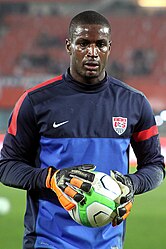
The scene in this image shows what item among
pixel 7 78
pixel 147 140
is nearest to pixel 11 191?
pixel 147 140

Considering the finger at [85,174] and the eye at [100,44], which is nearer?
the finger at [85,174]

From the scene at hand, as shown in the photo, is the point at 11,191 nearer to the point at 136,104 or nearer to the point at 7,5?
the point at 136,104

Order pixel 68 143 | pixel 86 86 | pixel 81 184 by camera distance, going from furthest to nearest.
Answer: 1. pixel 86 86
2. pixel 68 143
3. pixel 81 184

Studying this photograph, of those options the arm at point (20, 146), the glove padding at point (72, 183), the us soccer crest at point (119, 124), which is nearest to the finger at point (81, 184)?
the glove padding at point (72, 183)

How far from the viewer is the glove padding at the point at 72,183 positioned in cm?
201

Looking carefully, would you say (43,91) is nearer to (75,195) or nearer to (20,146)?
(20,146)

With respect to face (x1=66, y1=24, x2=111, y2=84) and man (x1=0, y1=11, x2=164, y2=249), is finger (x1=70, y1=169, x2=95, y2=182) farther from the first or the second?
face (x1=66, y1=24, x2=111, y2=84)

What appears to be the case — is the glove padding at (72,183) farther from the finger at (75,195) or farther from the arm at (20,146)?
the arm at (20,146)

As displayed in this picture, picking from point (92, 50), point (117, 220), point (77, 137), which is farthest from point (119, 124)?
point (117, 220)

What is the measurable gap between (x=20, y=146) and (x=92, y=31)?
20.4 inches

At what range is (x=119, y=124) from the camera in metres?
2.30

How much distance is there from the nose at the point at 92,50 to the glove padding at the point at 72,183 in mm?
450

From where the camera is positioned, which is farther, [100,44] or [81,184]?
[100,44]

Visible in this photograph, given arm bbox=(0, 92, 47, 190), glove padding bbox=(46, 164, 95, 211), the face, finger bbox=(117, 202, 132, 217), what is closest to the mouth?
the face
